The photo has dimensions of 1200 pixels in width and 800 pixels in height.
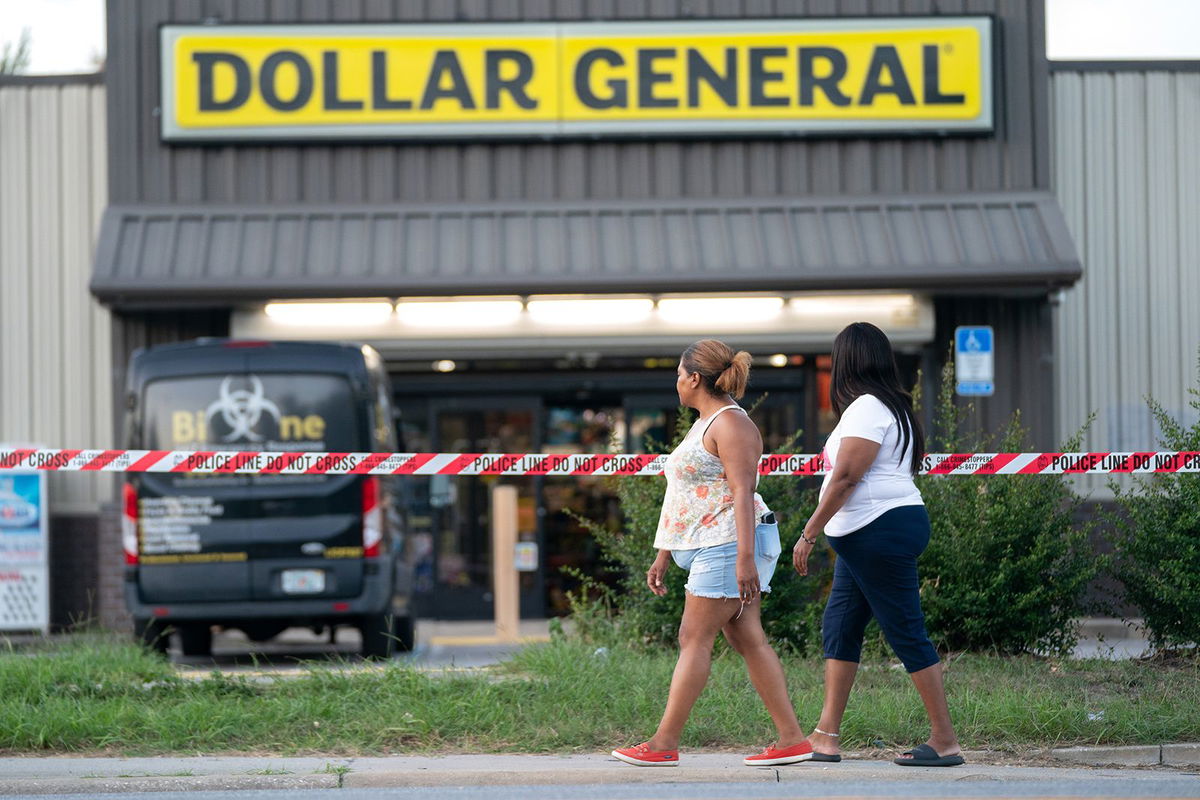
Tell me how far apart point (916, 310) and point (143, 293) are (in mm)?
6991

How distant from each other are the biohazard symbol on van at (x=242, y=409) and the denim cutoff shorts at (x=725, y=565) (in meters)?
5.57

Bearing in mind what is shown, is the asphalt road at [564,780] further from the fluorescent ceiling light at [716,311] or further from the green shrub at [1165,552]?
the fluorescent ceiling light at [716,311]

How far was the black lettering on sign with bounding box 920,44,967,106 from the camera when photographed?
1430cm

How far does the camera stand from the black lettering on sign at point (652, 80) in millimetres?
14297

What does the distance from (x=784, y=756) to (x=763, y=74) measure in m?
9.22

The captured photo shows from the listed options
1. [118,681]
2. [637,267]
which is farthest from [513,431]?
[118,681]

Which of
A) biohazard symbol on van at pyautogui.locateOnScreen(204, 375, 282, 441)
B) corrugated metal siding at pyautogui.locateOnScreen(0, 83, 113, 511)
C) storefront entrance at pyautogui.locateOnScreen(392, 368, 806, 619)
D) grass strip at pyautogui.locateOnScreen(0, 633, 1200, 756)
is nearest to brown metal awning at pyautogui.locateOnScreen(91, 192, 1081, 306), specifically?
corrugated metal siding at pyautogui.locateOnScreen(0, 83, 113, 511)

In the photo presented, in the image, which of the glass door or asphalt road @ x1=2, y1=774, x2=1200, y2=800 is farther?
the glass door

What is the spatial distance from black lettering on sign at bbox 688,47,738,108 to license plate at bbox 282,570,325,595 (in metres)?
5.91

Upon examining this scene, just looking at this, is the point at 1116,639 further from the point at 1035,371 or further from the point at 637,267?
the point at 637,267

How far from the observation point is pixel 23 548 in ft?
45.0

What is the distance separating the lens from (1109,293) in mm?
15023

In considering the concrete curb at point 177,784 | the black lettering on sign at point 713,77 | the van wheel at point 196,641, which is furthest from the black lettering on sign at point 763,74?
the concrete curb at point 177,784

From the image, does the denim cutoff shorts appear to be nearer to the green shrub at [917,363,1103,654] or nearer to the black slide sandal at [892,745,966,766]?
the black slide sandal at [892,745,966,766]
